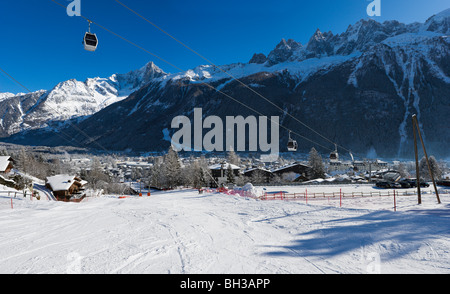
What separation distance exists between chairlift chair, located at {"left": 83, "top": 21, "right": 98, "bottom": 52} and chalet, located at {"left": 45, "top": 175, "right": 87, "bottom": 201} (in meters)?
38.3

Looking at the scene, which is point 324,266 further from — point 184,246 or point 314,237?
point 184,246

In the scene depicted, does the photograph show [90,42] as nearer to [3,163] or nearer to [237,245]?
[237,245]

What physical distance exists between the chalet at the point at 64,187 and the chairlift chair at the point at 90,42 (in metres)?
38.3

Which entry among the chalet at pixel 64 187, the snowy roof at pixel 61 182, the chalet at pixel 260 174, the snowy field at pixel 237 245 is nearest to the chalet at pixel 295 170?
the chalet at pixel 260 174

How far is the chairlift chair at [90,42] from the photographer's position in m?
8.23

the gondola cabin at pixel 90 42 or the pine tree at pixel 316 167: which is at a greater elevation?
the gondola cabin at pixel 90 42

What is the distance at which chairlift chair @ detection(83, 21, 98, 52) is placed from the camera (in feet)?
27.0

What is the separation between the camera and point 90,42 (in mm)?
8336

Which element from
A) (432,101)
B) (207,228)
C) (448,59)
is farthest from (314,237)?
(448,59)

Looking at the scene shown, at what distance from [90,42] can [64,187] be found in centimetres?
4192

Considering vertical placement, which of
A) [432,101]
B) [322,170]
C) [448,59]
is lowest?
[322,170]

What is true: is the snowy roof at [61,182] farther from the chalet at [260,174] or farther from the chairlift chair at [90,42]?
the chairlift chair at [90,42]
